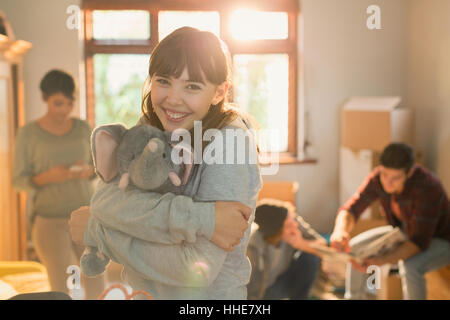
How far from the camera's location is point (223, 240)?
42 cm

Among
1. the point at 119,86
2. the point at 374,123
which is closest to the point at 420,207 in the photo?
the point at 374,123

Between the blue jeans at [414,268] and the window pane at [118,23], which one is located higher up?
the window pane at [118,23]

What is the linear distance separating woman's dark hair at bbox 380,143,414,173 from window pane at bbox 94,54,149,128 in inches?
28.9

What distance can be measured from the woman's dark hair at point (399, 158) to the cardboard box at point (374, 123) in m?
0.11

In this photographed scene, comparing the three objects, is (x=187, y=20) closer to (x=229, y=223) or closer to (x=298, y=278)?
(x=229, y=223)

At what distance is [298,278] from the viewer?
1176mm

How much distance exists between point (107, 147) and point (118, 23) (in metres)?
0.27

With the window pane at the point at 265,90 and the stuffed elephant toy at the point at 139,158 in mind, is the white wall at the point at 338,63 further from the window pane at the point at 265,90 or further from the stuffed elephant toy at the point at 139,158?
the stuffed elephant toy at the point at 139,158

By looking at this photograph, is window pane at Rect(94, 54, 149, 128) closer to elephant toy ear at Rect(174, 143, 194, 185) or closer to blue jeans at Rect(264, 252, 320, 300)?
elephant toy ear at Rect(174, 143, 194, 185)

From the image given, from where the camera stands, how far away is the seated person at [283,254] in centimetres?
108

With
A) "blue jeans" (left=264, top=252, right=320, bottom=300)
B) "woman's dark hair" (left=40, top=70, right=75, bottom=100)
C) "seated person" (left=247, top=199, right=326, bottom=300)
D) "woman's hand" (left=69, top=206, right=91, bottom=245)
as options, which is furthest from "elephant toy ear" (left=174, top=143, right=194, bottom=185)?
"blue jeans" (left=264, top=252, right=320, bottom=300)

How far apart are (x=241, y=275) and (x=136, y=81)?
9.7 inches

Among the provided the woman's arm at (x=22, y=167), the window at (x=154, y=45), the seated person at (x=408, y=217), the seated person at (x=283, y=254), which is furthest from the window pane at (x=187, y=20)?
the seated person at (x=408, y=217)
